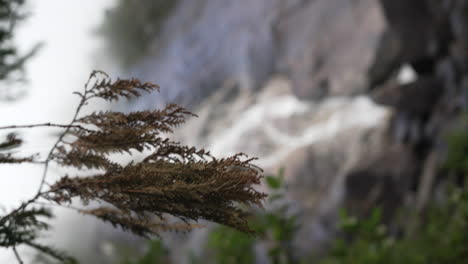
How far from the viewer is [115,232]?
1328cm

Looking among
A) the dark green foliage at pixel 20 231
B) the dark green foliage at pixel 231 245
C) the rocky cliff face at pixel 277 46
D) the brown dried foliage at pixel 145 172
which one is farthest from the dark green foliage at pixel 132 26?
the brown dried foliage at pixel 145 172

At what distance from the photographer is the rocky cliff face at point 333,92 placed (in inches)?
248

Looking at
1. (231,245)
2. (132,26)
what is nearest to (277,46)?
(231,245)

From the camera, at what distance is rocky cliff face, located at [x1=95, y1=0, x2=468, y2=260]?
630cm

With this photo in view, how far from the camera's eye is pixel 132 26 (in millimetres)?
17391

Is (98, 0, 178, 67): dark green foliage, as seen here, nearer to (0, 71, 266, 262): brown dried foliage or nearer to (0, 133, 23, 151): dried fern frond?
(0, 133, 23, 151): dried fern frond

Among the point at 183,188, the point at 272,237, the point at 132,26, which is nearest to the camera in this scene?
the point at 183,188

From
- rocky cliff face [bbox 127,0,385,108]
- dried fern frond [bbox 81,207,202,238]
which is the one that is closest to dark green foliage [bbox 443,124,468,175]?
rocky cliff face [bbox 127,0,385,108]

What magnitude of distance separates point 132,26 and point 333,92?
38.0 ft

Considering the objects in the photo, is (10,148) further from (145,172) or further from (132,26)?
(132,26)

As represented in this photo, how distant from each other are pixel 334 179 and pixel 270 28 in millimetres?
5287

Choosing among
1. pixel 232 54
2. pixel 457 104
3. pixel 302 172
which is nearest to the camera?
pixel 457 104

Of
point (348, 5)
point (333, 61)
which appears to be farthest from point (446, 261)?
point (348, 5)

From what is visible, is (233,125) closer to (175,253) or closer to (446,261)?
(175,253)
